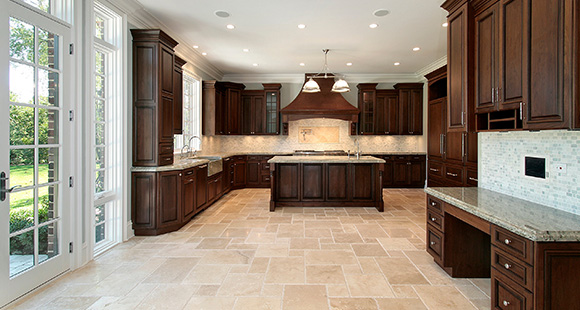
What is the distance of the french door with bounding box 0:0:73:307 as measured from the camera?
237cm

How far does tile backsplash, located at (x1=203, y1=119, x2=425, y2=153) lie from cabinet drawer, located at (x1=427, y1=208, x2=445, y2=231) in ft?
18.3

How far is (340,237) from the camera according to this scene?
4102 mm

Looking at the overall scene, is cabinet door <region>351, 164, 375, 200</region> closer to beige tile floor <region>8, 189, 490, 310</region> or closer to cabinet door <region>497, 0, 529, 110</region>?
beige tile floor <region>8, 189, 490, 310</region>

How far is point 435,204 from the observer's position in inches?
120

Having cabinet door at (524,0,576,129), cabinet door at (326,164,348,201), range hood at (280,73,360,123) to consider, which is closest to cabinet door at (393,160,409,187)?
range hood at (280,73,360,123)

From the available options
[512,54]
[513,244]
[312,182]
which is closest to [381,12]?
[512,54]

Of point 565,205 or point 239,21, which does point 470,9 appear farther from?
point 239,21

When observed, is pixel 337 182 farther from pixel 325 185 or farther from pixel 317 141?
pixel 317 141

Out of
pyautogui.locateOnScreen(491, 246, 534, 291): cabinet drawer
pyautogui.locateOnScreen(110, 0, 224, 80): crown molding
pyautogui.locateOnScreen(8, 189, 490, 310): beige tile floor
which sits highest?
pyautogui.locateOnScreen(110, 0, 224, 80): crown molding

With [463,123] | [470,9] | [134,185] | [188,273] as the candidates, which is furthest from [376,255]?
[134,185]

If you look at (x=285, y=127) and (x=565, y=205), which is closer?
(x=565, y=205)

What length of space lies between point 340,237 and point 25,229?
3.29 metres

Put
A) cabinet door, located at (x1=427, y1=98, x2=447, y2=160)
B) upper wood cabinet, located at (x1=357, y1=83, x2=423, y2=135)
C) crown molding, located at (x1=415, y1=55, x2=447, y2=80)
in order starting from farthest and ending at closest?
upper wood cabinet, located at (x1=357, y1=83, x2=423, y2=135)
crown molding, located at (x1=415, y1=55, x2=447, y2=80)
cabinet door, located at (x1=427, y1=98, x2=447, y2=160)

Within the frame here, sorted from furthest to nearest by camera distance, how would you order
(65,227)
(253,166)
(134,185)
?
(253,166), (134,185), (65,227)
